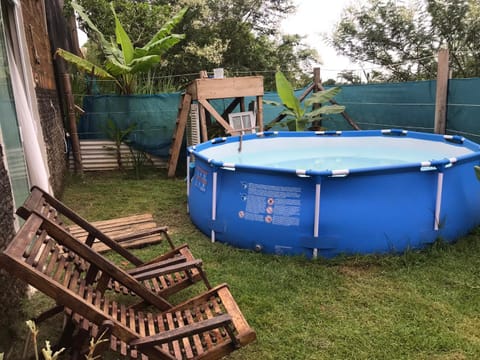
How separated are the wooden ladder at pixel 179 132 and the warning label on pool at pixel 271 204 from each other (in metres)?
3.86

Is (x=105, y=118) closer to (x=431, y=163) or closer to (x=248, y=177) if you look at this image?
(x=248, y=177)

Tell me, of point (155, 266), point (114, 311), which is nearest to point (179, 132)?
point (155, 266)

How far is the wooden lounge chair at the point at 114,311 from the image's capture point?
202cm

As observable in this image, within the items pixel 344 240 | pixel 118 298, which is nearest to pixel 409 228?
pixel 344 240

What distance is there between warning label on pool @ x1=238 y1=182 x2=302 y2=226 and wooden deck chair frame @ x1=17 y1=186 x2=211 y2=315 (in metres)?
0.95

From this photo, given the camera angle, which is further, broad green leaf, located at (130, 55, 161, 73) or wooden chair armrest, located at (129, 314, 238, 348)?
broad green leaf, located at (130, 55, 161, 73)

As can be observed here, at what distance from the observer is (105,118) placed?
8578 millimetres

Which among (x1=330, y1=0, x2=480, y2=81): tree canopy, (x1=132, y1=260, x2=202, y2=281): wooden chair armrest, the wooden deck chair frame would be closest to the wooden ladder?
the wooden deck chair frame

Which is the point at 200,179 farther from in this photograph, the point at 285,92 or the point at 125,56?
the point at 125,56

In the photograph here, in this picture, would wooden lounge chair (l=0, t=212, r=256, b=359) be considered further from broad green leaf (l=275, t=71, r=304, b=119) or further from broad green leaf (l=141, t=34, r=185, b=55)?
broad green leaf (l=141, t=34, r=185, b=55)

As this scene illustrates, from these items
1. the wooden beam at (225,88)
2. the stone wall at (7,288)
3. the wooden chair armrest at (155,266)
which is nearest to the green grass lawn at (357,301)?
the wooden chair armrest at (155,266)

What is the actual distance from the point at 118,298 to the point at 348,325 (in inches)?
74.7

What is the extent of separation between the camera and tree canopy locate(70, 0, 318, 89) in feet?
42.0

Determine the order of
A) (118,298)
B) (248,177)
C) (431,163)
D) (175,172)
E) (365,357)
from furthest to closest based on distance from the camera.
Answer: (175,172) < (248,177) < (431,163) < (118,298) < (365,357)
